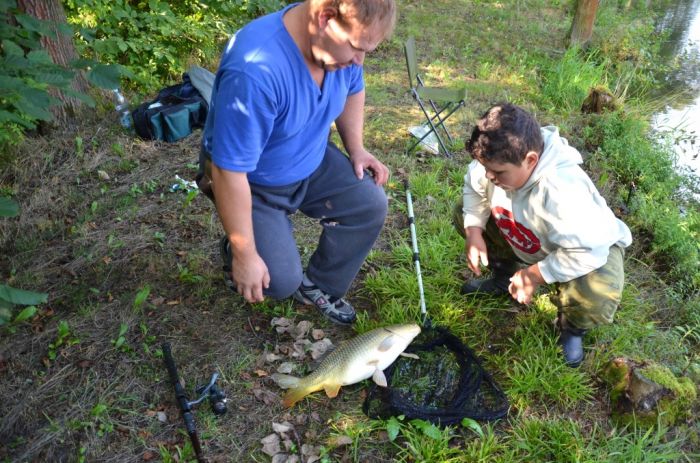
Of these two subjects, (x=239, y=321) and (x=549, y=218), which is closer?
(x=549, y=218)

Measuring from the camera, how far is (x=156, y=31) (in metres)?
5.93

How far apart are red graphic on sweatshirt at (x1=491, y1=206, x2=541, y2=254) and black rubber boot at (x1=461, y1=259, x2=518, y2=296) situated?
0.33 meters

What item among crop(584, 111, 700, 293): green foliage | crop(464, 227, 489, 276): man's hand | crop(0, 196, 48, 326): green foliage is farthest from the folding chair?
crop(0, 196, 48, 326): green foliage

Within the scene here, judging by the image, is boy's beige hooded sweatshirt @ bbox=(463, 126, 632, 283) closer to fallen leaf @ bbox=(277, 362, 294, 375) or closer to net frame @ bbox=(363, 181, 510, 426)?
net frame @ bbox=(363, 181, 510, 426)

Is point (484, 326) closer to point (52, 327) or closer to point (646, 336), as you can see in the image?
point (646, 336)

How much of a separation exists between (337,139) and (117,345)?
295 cm

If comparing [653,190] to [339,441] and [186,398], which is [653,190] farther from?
[186,398]

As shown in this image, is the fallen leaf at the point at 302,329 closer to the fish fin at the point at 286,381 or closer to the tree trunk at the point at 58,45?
the fish fin at the point at 286,381

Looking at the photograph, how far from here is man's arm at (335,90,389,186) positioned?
305 centimetres

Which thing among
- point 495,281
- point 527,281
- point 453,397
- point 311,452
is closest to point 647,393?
point 527,281

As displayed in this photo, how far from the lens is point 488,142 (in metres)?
2.49

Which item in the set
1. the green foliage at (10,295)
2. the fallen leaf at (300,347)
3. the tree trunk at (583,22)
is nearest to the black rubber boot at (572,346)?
the fallen leaf at (300,347)

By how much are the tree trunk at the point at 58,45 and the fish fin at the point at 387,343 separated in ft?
10.8

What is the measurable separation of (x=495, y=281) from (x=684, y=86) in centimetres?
662
